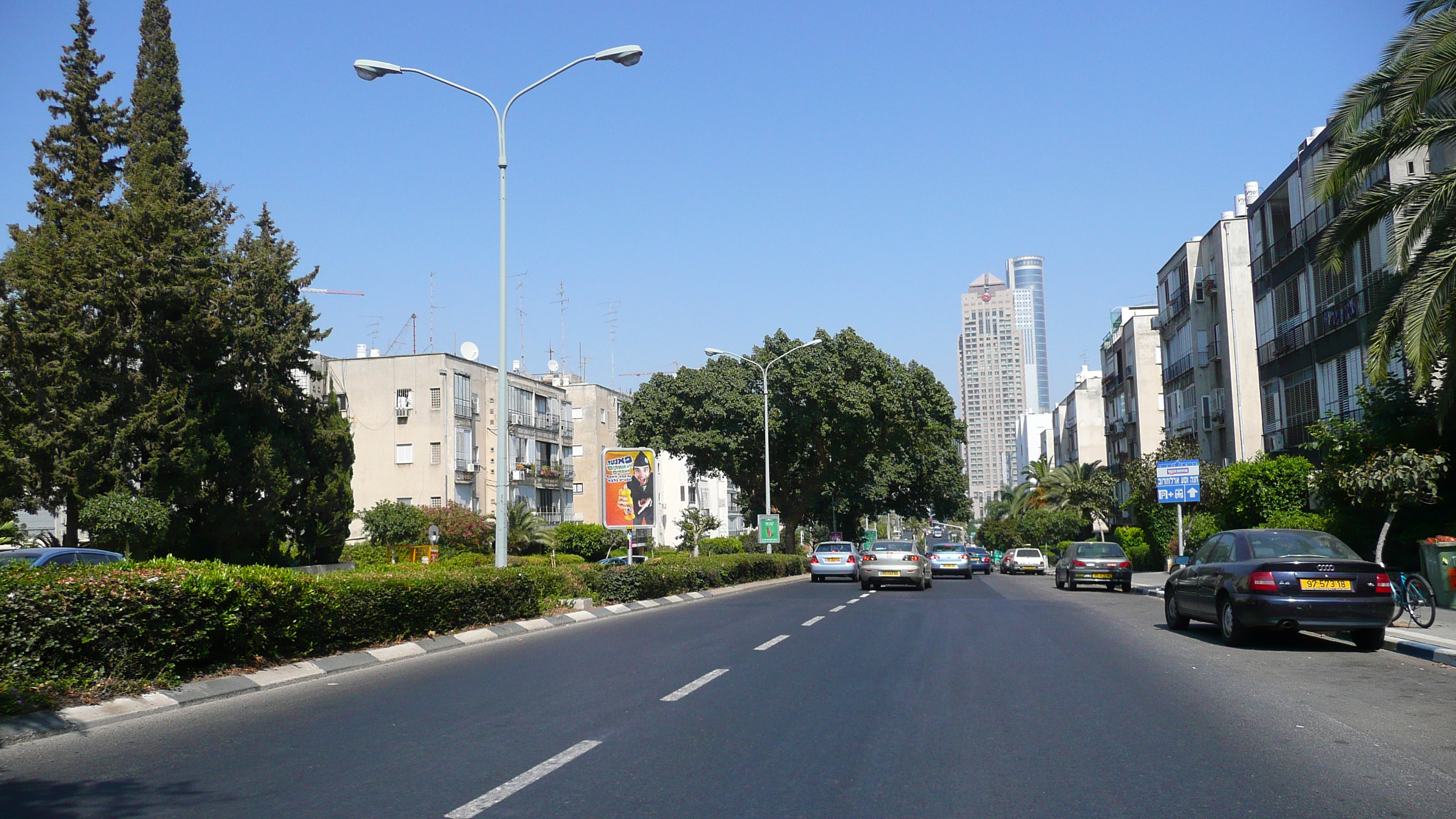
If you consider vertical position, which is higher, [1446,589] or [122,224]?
[122,224]

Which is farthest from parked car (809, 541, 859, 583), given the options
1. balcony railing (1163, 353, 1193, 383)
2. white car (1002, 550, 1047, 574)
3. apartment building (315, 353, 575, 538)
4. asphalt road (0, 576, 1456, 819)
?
apartment building (315, 353, 575, 538)

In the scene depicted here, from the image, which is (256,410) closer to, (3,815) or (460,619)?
(460,619)

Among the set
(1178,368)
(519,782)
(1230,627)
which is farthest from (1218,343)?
(519,782)

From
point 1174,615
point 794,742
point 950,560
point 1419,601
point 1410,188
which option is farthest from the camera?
point 950,560

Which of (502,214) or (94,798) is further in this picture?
(502,214)

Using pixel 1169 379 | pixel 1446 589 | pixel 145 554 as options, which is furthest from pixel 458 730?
pixel 1169 379

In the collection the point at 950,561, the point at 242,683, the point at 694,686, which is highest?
the point at 242,683

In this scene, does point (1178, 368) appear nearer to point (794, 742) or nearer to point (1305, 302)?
point (1305, 302)

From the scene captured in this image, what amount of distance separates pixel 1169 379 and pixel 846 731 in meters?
49.4

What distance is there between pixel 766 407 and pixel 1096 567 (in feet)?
45.8

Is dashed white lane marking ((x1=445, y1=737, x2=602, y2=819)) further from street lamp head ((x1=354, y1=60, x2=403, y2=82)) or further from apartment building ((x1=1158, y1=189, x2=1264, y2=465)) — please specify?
apartment building ((x1=1158, y1=189, x2=1264, y2=465))

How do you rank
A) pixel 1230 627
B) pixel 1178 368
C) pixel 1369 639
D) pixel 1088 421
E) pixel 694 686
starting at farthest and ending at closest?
pixel 1088 421, pixel 1178 368, pixel 1230 627, pixel 1369 639, pixel 694 686

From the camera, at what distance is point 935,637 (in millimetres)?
14305

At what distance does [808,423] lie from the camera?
46.0 m
